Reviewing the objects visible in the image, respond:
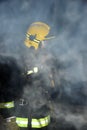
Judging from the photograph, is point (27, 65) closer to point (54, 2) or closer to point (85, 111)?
point (54, 2)

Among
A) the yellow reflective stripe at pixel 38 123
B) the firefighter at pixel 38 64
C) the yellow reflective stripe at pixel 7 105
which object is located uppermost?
the firefighter at pixel 38 64

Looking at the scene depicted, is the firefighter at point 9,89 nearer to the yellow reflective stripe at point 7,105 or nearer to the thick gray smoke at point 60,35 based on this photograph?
the yellow reflective stripe at point 7,105

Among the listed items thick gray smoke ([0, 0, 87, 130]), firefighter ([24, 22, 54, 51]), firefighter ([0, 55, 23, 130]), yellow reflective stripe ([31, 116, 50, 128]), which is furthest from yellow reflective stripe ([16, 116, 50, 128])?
thick gray smoke ([0, 0, 87, 130])

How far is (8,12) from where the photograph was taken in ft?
16.6

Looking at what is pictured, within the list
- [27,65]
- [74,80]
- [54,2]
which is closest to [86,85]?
[74,80]

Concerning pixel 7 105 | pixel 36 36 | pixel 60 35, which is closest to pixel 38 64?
pixel 36 36

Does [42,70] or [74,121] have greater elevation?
[42,70]

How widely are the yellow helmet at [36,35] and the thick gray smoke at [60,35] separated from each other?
92 centimetres

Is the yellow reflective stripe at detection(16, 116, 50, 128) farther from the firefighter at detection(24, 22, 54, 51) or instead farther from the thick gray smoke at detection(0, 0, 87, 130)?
the thick gray smoke at detection(0, 0, 87, 130)

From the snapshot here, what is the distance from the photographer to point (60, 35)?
501 centimetres

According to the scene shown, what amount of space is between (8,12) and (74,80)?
2244 millimetres

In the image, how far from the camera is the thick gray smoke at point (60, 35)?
16.0ft

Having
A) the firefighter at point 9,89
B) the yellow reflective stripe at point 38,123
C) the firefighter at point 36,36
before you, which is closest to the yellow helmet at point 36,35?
the firefighter at point 36,36

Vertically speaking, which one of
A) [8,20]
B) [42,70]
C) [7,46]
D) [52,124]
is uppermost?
[8,20]
